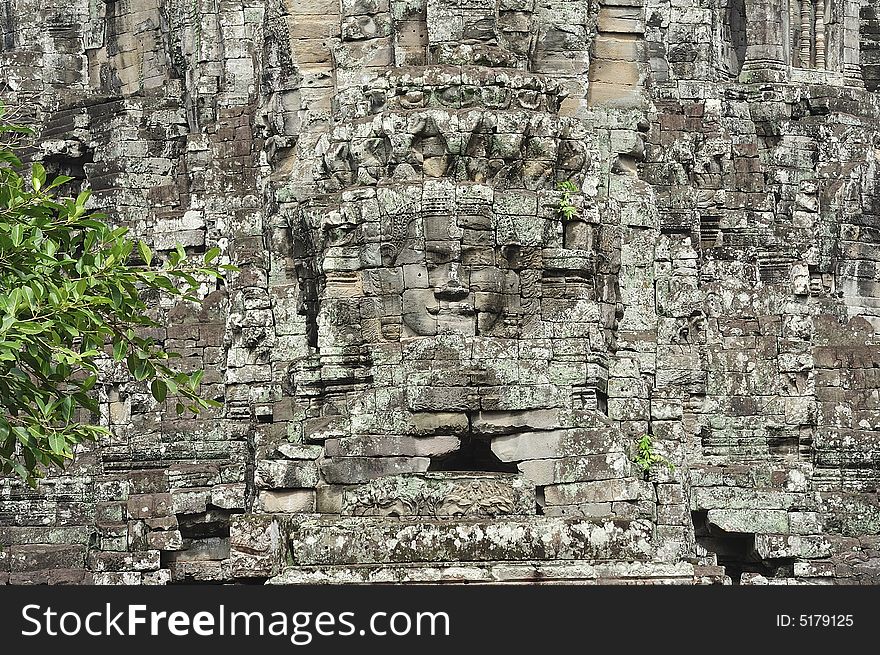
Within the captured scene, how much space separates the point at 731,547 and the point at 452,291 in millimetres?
6914

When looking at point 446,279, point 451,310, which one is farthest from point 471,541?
point 446,279

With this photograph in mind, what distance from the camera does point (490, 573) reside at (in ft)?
99.0

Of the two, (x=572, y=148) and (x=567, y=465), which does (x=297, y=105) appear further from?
(x=567, y=465)

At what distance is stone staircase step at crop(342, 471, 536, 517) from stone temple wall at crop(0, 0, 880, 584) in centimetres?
3

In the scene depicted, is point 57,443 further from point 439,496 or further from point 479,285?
point 479,285

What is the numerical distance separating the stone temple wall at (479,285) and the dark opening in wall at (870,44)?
0.13m

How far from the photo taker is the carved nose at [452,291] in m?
32.5

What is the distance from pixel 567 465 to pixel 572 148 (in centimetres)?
391

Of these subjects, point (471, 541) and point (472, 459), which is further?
point (472, 459)

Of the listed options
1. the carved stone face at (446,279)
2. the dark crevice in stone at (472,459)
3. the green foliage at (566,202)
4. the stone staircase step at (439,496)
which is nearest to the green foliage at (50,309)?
the stone staircase step at (439,496)

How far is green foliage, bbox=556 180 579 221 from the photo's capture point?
33281mm

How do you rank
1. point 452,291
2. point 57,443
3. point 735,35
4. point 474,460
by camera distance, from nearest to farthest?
point 57,443 → point 474,460 → point 452,291 → point 735,35

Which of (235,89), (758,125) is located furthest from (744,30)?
(235,89)

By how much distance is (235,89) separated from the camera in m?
38.8
